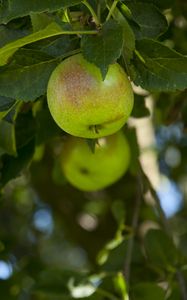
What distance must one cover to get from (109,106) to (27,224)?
9.81ft

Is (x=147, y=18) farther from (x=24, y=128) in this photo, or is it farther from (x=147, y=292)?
(x=147, y=292)

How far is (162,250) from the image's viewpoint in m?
2.15

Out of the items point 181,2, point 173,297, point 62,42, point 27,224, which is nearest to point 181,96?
point 181,2

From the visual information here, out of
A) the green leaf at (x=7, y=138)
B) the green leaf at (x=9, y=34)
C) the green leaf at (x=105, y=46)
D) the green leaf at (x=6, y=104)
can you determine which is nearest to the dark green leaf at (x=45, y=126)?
the green leaf at (x=7, y=138)

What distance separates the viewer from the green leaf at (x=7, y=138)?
5.36 ft

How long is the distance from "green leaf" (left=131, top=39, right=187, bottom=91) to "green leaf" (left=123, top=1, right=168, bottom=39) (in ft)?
0.33

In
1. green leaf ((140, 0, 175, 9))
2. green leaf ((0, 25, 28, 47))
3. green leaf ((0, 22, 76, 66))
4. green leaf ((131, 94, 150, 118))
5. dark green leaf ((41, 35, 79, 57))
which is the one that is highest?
green leaf ((0, 22, 76, 66))

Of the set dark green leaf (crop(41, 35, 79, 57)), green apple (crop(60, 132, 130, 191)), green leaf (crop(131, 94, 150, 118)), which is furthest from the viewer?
green apple (crop(60, 132, 130, 191))

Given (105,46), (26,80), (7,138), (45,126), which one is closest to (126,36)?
(105,46)

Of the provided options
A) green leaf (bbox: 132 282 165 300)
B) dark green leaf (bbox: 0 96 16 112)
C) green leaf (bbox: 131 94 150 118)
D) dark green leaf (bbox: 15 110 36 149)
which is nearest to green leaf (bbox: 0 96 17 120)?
dark green leaf (bbox: 0 96 16 112)

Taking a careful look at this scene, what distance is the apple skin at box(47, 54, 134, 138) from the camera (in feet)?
4.14

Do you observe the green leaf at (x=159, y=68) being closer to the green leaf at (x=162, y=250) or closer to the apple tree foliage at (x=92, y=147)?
the apple tree foliage at (x=92, y=147)

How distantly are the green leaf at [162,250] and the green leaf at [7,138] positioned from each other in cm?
63

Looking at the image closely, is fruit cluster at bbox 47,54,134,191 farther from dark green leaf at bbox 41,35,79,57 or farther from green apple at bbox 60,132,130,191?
green apple at bbox 60,132,130,191
